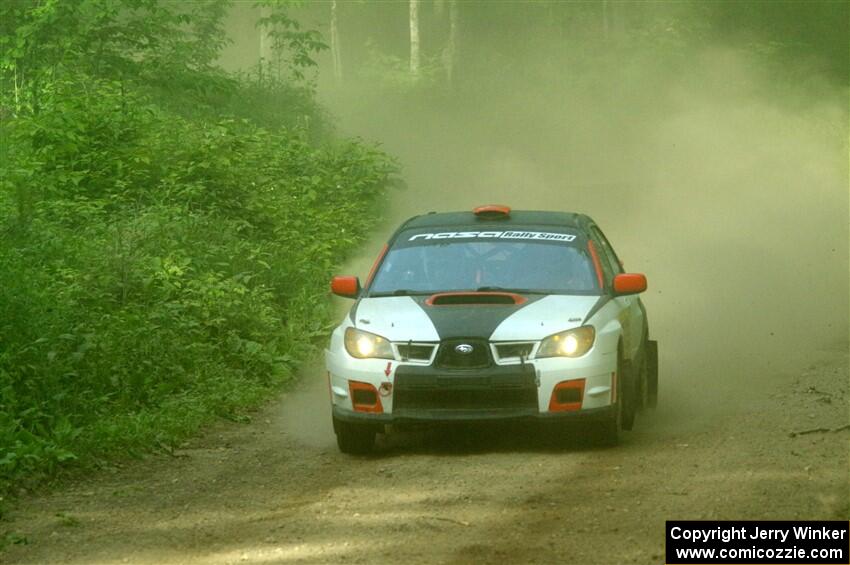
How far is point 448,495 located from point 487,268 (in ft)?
9.90

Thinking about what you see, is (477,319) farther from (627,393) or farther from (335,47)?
(335,47)

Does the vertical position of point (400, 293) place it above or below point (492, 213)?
below

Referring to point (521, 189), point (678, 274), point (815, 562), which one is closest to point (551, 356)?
point (815, 562)

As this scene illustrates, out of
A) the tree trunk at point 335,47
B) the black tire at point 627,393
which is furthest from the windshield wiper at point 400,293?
the tree trunk at point 335,47

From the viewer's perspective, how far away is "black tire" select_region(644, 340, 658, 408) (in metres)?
12.9

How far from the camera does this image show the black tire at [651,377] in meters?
12.9

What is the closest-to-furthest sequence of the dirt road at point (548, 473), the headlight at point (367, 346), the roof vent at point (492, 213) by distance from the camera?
1. the dirt road at point (548, 473)
2. the headlight at point (367, 346)
3. the roof vent at point (492, 213)

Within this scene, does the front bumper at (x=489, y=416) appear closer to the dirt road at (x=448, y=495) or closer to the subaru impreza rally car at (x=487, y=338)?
the subaru impreza rally car at (x=487, y=338)

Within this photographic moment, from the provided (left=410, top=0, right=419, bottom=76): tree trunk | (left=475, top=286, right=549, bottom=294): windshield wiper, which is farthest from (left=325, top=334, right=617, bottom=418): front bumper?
(left=410, top=0, right=419, bottom=76): tree trunk

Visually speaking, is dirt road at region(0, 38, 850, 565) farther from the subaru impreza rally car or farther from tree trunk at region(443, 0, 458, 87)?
tree trunk at region(443, 0, 458, 87)

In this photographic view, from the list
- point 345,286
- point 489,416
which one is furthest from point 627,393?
point 345,286

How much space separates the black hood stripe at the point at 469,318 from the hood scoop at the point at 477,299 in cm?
6

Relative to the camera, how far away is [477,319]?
34.1 ft

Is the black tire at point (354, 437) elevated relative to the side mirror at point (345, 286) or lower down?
lower down
